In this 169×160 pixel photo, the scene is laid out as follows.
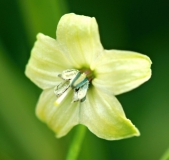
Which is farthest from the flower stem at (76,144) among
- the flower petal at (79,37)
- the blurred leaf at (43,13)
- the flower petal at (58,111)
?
the blurred leaf at (43,13)

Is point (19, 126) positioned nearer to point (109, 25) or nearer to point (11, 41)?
point (11, 41)

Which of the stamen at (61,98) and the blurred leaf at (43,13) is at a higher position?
the blurred leaf at (43,13)

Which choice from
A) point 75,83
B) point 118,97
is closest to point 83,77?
point 75,83

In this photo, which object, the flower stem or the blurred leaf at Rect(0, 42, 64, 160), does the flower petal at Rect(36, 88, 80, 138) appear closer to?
the flower stem

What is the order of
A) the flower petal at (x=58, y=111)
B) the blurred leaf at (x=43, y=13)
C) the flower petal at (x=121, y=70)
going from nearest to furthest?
the flower petal at (x=121, y=70), the flower petal at (x=58, y=111), the blurred leaf at (x=43, y=13)

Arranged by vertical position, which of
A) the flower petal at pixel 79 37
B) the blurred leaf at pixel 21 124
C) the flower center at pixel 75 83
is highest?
the flower petal at pixel 79 37

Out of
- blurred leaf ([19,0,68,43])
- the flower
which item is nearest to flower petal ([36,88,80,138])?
the flower

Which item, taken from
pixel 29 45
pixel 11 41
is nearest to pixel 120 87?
pixel 29 45

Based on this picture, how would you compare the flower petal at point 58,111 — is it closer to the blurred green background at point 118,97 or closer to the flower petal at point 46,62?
the flower petal at point 46,62
